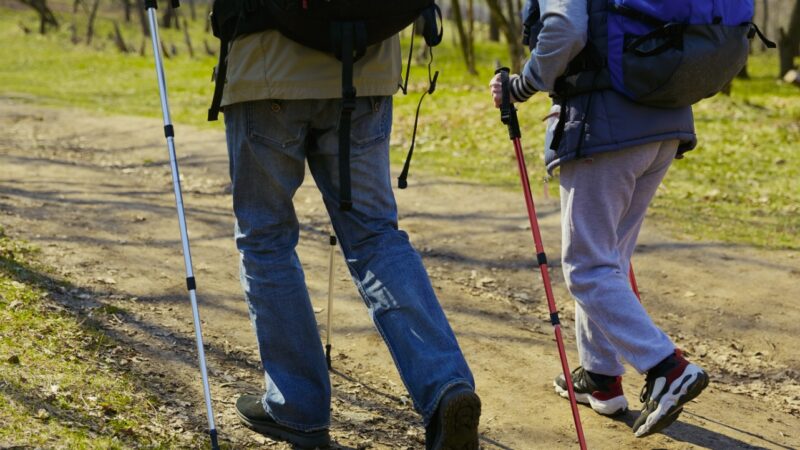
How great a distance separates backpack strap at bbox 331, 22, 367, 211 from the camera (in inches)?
130

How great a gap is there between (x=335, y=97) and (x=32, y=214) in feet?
15.2

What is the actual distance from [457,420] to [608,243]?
118 centimetres

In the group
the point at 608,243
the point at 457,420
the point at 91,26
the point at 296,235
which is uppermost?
the point at 296,235

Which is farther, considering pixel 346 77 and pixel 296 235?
pixel 296 235

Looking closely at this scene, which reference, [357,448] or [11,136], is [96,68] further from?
[357,448]

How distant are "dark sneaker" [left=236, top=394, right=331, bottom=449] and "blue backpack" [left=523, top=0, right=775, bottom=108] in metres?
1.82

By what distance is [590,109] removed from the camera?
12.7 ft

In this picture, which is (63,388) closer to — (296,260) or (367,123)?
(296,260)

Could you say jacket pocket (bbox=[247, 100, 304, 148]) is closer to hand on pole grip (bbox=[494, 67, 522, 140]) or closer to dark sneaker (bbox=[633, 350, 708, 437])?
hand on pole grip (bbox=[494, 67, 522, 140])

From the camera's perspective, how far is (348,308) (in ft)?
18.8

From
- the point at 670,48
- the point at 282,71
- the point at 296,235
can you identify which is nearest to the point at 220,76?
the point at 282,71

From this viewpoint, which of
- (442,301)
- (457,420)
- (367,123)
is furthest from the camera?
(442,301)

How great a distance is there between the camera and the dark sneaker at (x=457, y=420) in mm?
3275

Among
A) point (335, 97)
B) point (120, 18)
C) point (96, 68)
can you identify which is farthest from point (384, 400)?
point (120, 18)
